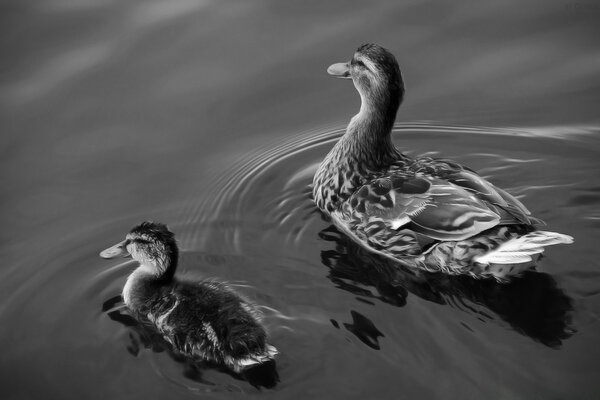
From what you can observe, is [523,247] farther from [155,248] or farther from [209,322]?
[155,248]

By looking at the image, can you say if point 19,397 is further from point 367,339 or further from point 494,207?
point 494,207

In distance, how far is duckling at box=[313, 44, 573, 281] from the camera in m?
4.49

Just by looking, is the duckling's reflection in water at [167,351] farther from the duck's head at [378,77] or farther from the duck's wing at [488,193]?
the duck's head at [378,77]

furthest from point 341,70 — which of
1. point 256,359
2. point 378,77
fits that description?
point 256,359

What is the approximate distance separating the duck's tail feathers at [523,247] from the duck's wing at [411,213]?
A: 0.15 m

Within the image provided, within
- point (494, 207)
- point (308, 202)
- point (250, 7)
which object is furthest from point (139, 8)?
point (494, 207)

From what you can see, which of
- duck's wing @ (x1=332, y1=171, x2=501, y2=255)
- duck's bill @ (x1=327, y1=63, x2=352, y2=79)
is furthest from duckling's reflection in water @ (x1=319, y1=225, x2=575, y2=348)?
duck's bill @ (x1=327, y1=63, x2=352, y2=79)

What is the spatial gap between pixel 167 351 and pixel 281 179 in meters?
1.79

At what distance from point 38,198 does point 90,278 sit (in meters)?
1.01

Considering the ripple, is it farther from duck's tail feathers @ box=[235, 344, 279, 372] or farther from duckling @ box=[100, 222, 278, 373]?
duck's tail feathers @ box=[235, 344, 279, 372]

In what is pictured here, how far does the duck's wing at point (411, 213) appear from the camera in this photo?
454 centimetres

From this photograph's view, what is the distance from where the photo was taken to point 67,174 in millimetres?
5629

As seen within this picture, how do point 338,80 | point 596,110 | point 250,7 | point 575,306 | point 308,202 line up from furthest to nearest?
1. point 250,7
2. point 338,80
3. point 596,110
4. point 308,202
5. point 575,306

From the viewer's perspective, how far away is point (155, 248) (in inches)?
175
